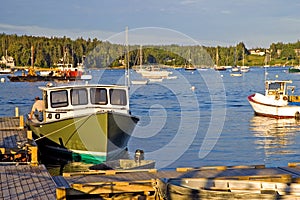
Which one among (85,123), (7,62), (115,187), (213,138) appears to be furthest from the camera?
(7,62)

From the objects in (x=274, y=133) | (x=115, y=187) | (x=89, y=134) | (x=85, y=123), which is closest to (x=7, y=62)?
(x=274, y=133)

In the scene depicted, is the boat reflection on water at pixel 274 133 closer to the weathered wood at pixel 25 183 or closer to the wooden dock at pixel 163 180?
the wooden dock at pixel 163 180

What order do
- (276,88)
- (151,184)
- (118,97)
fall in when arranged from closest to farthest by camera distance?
(151,184) < (118,97) < (276,88)

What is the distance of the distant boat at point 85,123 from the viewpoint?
846 inches

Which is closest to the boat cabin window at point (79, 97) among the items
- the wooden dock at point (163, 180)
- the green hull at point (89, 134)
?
the green hull at point (89, 134)

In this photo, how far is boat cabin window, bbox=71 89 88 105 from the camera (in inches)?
899

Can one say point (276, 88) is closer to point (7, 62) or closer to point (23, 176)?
point (23, 176)

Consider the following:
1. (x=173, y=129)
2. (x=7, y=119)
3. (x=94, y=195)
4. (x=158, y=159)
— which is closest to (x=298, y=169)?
(x=94, y=195)

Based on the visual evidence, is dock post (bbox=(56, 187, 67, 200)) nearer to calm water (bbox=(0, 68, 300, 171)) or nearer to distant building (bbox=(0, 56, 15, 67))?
calm water (bbox=(0, 68, 300, 171))

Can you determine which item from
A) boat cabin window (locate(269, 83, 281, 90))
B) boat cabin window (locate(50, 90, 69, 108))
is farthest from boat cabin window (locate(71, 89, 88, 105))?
boat cabin window (locate(269, 83, 281, 90))

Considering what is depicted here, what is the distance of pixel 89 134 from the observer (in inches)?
853

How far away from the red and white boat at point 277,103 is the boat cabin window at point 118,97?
21.0m

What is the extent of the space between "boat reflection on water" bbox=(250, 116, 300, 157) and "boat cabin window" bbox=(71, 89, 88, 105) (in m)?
9.31

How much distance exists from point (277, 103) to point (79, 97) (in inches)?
891
